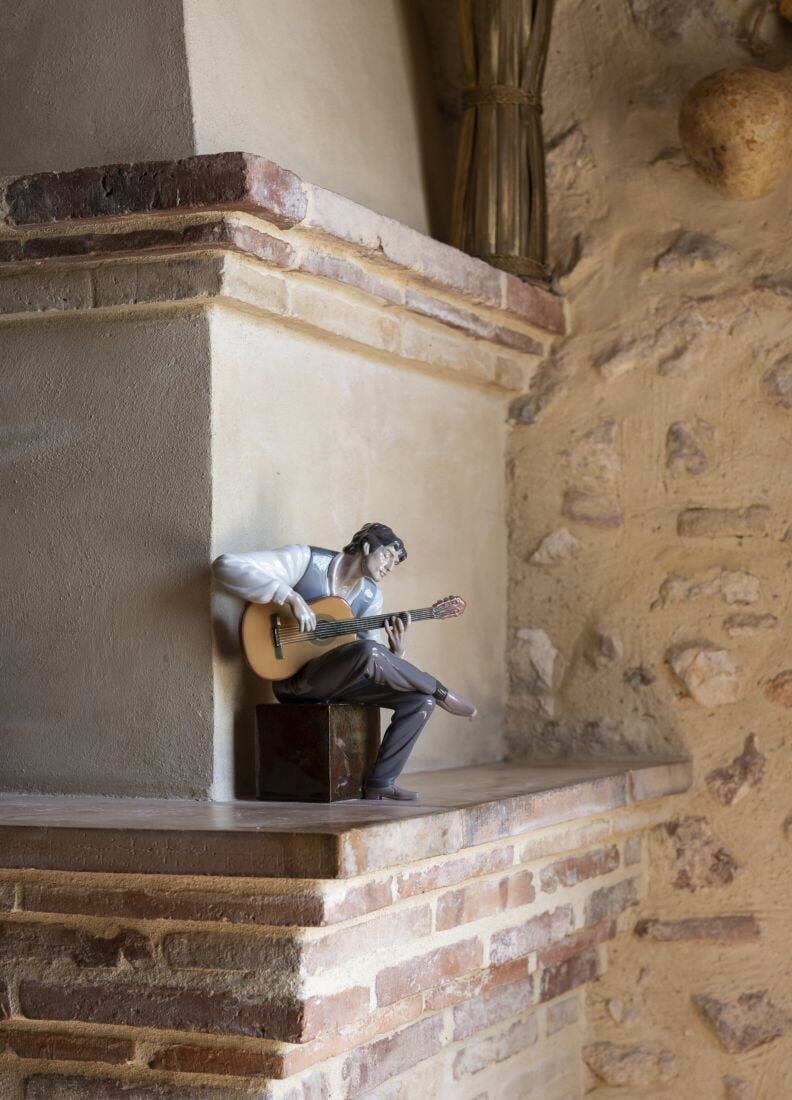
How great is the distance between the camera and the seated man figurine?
281 cm

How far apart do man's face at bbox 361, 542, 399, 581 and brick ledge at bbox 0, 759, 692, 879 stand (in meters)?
0.46

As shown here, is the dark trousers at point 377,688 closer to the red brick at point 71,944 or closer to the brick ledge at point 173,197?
the red brick at point 71,944

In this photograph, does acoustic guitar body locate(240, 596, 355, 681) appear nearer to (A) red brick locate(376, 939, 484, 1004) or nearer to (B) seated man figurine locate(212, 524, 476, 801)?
(B) seated man figurine locate(212, 524, 476, 801)

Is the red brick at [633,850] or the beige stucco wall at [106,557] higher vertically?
the beige stucco wall at [106,557]

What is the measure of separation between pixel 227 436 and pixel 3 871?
0.96 m

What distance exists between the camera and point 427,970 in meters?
2.78

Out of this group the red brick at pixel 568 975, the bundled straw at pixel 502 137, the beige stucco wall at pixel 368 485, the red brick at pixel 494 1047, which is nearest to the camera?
the beige stucco wall at pixel 368 485

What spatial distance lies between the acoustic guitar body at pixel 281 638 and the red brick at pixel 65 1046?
28.9 inches

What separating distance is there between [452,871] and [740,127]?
2.00 metres

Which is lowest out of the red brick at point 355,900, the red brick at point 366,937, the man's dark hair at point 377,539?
the red brick at point 366,937

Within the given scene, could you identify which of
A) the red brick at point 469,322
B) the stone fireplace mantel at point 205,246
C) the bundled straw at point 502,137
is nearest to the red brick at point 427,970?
the stone fireplace mantel at point 205,246

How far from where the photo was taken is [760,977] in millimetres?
3744

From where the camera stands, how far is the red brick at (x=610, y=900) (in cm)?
357

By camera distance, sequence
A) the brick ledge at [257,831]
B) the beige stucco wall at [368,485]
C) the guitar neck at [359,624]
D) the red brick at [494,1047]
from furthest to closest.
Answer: the red brick at [494,1047]
the beige stucco wall at [368,485]
the guitar neck at [359,624]
the brick ledge at [257,831]
